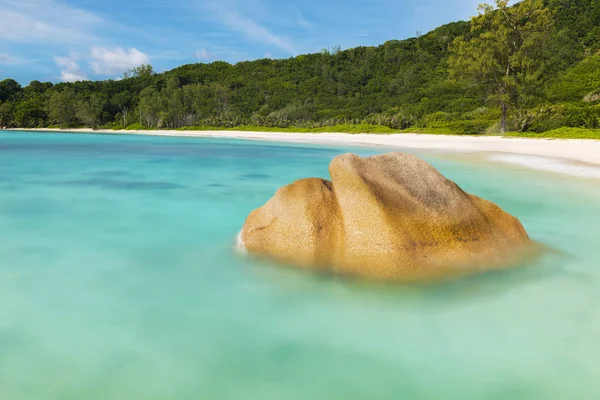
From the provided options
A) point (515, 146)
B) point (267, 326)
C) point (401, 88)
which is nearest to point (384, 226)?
point (267, 326)

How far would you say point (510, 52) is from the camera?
35.7 metres

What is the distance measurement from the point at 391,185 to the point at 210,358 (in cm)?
334

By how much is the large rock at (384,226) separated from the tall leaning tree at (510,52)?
32034 millimetres

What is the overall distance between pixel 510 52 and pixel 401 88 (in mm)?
51524

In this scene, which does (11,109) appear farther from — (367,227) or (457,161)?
(367,227)

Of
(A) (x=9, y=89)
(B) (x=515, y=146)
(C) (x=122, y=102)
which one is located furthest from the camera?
(A) (x=9, y=89)

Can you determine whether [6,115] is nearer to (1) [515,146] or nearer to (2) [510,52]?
(2) [510,52]

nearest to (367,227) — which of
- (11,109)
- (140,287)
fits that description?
(140,287)

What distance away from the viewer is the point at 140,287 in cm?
577

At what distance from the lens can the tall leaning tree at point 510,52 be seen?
3438 centimetres

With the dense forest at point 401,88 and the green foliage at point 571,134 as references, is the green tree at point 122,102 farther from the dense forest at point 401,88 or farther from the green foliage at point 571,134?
the green foliage at point 571,134

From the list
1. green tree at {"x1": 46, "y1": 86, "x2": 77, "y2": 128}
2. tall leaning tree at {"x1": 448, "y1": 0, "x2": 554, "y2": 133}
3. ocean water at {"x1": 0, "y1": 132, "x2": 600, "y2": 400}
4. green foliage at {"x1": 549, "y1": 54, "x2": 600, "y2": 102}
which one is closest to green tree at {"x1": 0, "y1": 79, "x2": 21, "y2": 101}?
green tree at {"x1": 46, "y1": 86, "x2": 77, "y2": 128}

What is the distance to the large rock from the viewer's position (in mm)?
5375

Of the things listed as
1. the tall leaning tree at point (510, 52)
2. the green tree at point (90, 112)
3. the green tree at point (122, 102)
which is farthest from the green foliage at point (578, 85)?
the green tree at point (122, 102)
